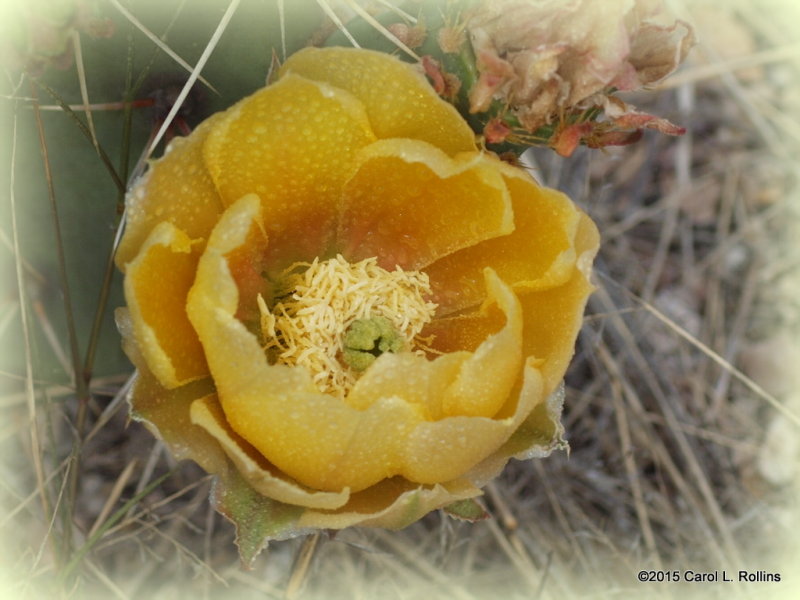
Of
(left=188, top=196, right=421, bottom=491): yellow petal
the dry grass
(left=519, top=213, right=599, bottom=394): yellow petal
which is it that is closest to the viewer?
(left=188, top=196, right=421, bottom=491): yellow petal

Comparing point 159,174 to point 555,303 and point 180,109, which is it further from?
point 555,303

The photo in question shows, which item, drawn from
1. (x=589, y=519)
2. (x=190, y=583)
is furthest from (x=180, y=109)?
(x=589, y=519)

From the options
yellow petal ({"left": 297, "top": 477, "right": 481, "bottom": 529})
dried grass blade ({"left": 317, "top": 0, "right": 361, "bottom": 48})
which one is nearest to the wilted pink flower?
dried grass blade ({"left": 317, "top": 0, "right": 361, "bottom": 48})

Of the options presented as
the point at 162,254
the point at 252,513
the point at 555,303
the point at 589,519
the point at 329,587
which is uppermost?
the point at 162,254

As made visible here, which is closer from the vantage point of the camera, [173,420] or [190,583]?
[173,420]

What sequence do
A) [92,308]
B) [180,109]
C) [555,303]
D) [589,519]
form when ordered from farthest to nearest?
[589,519] → [92,308] → [180,109] → [555,303]

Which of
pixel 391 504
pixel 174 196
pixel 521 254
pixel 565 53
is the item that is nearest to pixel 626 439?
pixel 521 254

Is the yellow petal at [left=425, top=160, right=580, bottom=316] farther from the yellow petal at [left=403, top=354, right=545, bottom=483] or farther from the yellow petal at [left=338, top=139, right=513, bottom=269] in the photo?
the yellow petal at [left=403, top=354, right=545, bottom=483]
